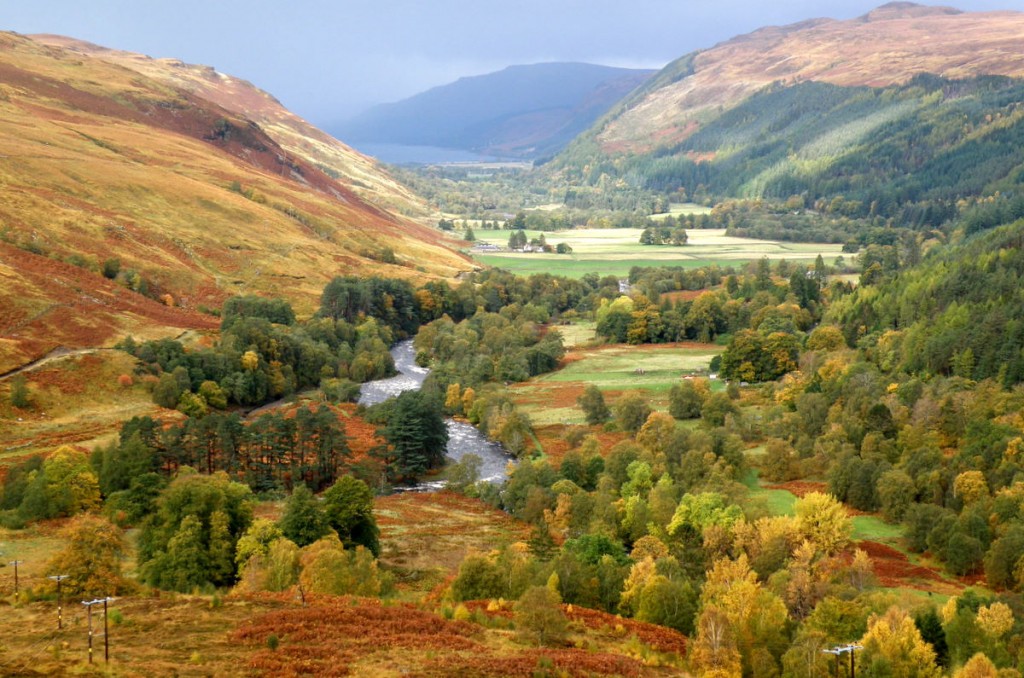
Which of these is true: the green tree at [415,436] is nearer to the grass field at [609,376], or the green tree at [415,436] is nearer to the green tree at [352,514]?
the grass field at [609,376]

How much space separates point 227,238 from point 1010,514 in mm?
145320

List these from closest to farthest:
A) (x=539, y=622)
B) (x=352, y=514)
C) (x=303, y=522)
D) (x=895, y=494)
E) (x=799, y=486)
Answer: (x=539, y=622) → (x=303, y=522) → (x=352, y=514) → (x=895, y=494) → (x=799, y=486)

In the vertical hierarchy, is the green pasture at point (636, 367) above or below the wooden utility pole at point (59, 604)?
below

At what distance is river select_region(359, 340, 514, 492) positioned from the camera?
311 feet

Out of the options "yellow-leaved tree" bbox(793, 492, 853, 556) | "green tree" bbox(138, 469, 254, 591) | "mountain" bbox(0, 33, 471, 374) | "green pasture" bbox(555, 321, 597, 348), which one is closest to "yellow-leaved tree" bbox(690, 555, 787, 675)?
"yellow-leaved tree" bbox(793, 492, 853, 556)

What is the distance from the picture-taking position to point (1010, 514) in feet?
212

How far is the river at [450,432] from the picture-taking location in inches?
3735

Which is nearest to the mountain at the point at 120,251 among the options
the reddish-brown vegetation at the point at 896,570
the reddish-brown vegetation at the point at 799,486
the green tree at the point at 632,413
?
the green tree at the point at 632,413

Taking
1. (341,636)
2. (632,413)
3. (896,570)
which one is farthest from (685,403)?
(341,636)

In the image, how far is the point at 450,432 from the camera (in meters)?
111

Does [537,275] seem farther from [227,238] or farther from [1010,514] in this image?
[1010,514]

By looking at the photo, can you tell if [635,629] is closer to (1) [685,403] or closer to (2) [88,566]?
(2) [88,566]

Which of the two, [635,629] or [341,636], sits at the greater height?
[341,636]

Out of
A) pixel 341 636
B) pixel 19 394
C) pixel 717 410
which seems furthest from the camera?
pixel 717 410
